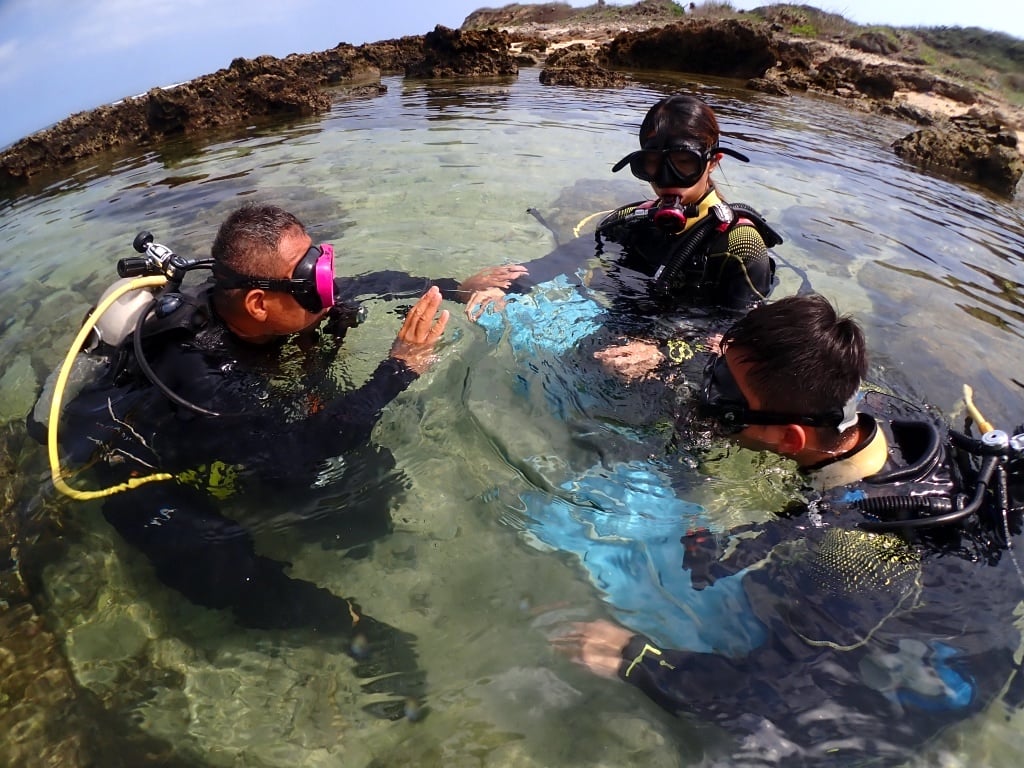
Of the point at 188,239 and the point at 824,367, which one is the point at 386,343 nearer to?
the point at 824,367

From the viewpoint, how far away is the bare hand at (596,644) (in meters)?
2.36

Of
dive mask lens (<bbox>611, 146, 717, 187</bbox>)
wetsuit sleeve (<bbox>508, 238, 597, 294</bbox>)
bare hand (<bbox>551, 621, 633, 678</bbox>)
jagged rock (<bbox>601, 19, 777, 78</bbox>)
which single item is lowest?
bare hand (<bbox>551, 621, 633, 678</bbox>)

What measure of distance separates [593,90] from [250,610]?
1508 centimetres

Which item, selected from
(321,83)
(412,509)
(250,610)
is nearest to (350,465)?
(412,509)

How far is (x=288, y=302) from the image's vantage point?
270cm

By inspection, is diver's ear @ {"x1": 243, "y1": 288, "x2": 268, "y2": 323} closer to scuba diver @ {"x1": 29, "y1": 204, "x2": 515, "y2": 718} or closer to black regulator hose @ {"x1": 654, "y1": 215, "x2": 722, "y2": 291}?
scuba diver @ {"x1": 29, "y1": 204, "x2": 515, "y2": 718}

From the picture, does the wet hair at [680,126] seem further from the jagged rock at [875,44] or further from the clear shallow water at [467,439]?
the jagged rock at [875,44]

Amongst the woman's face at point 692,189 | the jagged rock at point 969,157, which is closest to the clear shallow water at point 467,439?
the jagged rock at point 969,157

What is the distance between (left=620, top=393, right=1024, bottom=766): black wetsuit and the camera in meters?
2.11

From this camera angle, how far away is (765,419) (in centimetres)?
227

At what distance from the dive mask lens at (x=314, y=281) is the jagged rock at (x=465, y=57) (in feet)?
57.5

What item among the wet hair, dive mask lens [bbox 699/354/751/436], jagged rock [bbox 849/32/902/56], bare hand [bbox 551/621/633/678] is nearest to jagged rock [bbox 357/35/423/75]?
jagged rock [bbox 849/32/902/56]

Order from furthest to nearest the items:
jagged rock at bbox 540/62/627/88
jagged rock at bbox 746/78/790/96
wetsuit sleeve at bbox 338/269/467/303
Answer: jagged rock at bbox 746/78/790/96 < jagged rock at bbox 540/62/627/88 < wetsuit sleeve at bbox 338/269/467/303

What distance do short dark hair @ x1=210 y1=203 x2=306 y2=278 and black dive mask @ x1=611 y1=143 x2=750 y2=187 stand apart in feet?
6.55
